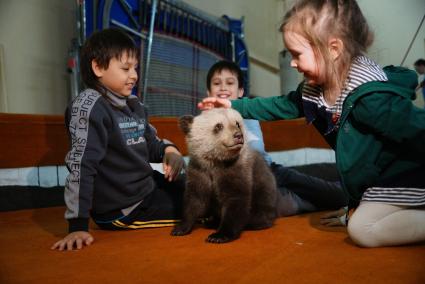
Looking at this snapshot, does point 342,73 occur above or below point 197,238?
above

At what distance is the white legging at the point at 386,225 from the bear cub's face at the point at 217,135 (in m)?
0.45

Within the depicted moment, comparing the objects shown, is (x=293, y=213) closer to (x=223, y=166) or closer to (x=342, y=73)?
(x=223, y=166)

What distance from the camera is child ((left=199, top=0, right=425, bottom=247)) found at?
1.18 meters

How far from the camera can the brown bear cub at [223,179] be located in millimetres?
1395

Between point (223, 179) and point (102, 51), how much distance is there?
0.62 m

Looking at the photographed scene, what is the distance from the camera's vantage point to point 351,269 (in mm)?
1048

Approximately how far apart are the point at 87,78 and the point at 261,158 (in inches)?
28.3

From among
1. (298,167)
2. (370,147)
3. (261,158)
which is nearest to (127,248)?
(261,158)

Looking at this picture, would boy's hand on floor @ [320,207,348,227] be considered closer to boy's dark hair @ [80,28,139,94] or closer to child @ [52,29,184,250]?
child @ [52,29,184,250]

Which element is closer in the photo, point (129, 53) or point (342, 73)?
point (342, 73)

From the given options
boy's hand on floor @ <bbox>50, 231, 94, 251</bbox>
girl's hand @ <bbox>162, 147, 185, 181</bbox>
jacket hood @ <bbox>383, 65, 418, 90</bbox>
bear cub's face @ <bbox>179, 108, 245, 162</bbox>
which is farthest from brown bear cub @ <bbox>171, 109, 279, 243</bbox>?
jacket hood @ <bbox>383, 65, 418, 90</bbox>

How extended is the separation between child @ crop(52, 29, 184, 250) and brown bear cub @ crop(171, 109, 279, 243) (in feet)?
0.67

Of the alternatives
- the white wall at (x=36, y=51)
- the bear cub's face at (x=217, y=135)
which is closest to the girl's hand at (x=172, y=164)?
the bear cub's face at (x=217, y=135)

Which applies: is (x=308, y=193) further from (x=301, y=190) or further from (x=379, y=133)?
(x=379, y=133)
